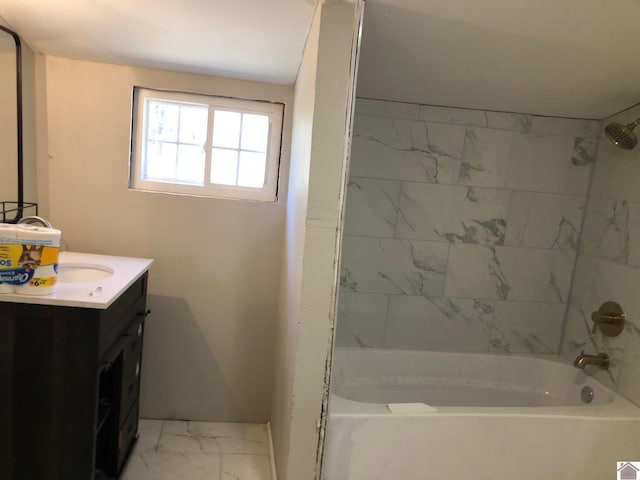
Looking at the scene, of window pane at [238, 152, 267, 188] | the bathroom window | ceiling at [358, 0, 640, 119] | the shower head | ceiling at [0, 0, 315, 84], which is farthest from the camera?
window pane at [238, 152, 267, 188]

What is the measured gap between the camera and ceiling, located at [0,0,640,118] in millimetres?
1398

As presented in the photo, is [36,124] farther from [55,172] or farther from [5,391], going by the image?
[5,391]

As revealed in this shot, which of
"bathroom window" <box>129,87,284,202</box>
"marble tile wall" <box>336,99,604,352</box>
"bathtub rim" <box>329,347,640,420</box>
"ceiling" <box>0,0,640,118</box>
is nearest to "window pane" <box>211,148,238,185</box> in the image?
"bathroom window" <box>129,87,284,202</box>

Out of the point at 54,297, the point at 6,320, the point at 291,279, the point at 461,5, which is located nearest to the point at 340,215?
the point at 291,279

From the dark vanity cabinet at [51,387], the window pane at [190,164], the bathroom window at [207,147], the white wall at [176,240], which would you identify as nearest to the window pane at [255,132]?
the bathroom window at [207,147]

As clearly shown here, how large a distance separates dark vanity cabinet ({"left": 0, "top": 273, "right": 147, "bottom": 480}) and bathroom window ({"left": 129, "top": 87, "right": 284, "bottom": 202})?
92 cm

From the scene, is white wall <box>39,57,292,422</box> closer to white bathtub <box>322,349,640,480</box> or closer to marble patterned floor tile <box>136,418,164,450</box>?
marble patterned floor tile <box>136,418,164,450</box>

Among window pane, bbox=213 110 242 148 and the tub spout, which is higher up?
window pane, bbox=213 110 242 148

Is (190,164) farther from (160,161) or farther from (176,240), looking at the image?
(176,240)

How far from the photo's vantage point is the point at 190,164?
7.60ft

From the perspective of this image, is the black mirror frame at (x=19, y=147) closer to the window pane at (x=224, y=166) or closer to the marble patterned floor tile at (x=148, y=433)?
the window pane at (x=224, y=166)

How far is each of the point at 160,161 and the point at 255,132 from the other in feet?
1.71

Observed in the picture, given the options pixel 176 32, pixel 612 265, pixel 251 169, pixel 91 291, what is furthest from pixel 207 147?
pixel 612 265

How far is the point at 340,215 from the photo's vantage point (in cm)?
144
